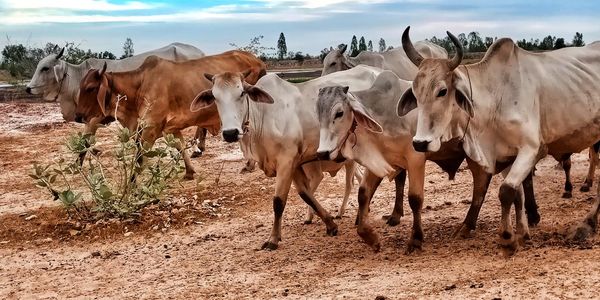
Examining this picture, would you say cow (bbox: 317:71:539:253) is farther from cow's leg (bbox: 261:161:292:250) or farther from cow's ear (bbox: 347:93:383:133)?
cow's leg (bbox: 261:161:292:250)

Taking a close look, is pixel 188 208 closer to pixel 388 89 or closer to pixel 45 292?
pixel 45 292

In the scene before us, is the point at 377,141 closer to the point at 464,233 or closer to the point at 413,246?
the point at 413,246

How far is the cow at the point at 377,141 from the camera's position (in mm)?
5184

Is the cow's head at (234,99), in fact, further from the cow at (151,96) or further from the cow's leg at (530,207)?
the cow at (151,96)

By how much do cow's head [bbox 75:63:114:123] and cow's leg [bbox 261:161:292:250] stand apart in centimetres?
318

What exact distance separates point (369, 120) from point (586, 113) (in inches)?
60.9

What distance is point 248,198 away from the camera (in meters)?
7.84

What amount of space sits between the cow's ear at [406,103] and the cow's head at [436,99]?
0.55ft

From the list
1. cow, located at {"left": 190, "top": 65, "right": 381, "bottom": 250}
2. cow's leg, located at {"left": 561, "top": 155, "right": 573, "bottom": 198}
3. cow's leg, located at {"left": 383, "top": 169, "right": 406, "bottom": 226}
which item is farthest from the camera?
cow's leg, located at {"left": 561, "top": 155, "right": 573, "bottom": 198}

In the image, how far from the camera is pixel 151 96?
8.29 meters

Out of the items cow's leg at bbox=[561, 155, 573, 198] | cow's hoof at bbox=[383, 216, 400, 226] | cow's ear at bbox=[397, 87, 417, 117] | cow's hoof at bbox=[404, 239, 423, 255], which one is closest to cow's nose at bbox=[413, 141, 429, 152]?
cow's ear at bbox=[397, 87, 417, 117]

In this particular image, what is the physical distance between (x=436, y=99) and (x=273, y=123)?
1.57m

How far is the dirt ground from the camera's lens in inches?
181

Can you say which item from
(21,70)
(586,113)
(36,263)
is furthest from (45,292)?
(21,70)
